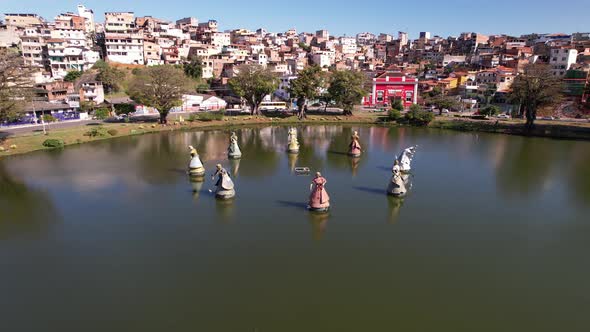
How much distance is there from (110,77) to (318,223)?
6102cm

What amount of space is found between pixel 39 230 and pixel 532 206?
24.9 meters

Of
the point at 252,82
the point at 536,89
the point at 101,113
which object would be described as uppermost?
the point at 252,82

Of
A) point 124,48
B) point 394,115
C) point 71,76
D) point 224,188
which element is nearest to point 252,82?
point 394,115

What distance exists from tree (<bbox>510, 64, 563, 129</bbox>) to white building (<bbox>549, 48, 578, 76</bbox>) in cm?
3297

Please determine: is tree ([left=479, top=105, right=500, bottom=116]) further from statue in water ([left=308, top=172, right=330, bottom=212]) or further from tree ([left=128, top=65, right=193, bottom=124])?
statue in water ([left=308, top=172, right=330, bottom=212])

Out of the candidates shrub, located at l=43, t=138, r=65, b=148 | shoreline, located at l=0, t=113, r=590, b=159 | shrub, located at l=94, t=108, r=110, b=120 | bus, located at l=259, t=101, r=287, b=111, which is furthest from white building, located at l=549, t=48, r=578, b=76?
shrub, located at l=43, t=138, r=65, b=148

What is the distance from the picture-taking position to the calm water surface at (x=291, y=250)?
11.5m

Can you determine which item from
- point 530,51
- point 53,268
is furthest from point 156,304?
point 530,51

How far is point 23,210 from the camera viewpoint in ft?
65.5

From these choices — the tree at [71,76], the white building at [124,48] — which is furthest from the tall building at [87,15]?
the tree at [71,76]

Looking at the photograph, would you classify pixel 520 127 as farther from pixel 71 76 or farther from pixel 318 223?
pixel 71 76

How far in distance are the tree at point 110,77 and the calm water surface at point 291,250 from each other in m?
41.3

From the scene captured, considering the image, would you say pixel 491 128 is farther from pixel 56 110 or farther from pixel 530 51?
pixel 530 51

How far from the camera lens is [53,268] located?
13.9 m
